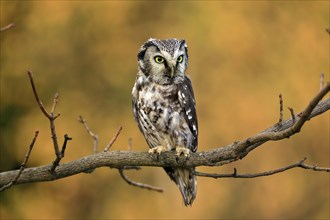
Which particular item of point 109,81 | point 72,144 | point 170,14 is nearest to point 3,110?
point 72,144

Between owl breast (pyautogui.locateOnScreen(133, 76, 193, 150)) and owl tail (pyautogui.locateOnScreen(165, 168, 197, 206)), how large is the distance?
0.89 feet

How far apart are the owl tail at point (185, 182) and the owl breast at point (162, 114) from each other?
27cm

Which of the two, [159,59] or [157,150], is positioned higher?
[159,59]

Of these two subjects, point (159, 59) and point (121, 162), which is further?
point (159, 59)

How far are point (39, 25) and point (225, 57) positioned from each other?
2.82 m

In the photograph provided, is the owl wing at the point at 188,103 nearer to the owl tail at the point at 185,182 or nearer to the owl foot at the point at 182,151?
the owl tail at the point at 185,182

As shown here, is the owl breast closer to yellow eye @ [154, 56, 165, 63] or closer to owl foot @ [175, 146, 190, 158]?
yellow eye @ [154, 56, 165, 63]

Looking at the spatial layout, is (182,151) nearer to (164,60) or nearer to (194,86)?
(164,60)

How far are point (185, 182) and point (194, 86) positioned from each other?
18.3ft

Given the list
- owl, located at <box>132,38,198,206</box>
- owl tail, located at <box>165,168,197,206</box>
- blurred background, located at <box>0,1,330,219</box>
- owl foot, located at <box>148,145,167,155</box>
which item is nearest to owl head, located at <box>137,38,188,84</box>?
owl, located at <box>132,38,198,206</box>

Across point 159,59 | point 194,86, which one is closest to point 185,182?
point 159,59

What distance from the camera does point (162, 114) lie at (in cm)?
439

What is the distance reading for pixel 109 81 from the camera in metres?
10.1

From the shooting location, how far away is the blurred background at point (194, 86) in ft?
31.0
